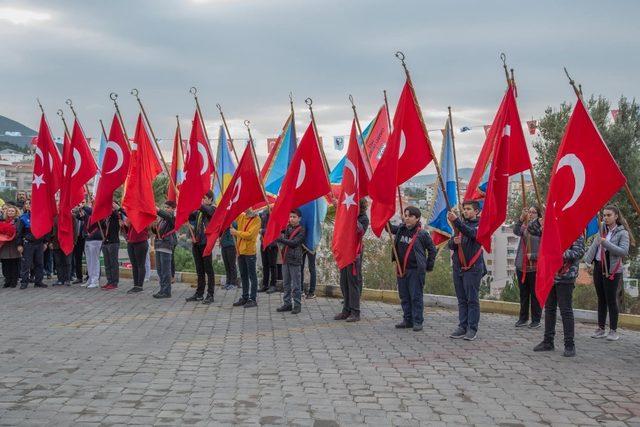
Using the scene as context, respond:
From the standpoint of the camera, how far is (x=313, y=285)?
13688 millimetres

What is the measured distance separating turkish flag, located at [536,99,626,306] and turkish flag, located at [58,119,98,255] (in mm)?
9368

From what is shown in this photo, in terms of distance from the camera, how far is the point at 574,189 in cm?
792

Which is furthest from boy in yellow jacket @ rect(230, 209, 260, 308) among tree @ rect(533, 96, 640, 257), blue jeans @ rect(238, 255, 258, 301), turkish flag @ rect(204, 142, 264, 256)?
tree @ rect(533, 96, 640, 257)

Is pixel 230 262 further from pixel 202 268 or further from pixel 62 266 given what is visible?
pixel 62 266

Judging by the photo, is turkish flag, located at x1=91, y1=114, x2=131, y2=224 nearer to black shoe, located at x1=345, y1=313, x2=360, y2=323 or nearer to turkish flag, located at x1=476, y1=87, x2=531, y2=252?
black shoe, located at x1=345, y1=313, x2=360, y2=323

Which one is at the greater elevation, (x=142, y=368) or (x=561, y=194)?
(x=561, y=194)

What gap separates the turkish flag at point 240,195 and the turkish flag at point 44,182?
4.55m

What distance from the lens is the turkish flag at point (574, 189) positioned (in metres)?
7.76

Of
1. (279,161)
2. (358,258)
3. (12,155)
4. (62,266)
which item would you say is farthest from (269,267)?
(12,155)

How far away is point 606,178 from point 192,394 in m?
4.86

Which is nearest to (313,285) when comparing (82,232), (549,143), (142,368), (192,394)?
(82,232)

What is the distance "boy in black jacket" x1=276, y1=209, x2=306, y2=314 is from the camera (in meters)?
11.6

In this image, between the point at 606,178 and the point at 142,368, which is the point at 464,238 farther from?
the point at 142,368

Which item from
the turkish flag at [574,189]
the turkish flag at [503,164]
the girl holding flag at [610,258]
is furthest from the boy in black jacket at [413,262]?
the turkish flag at [574,189]
